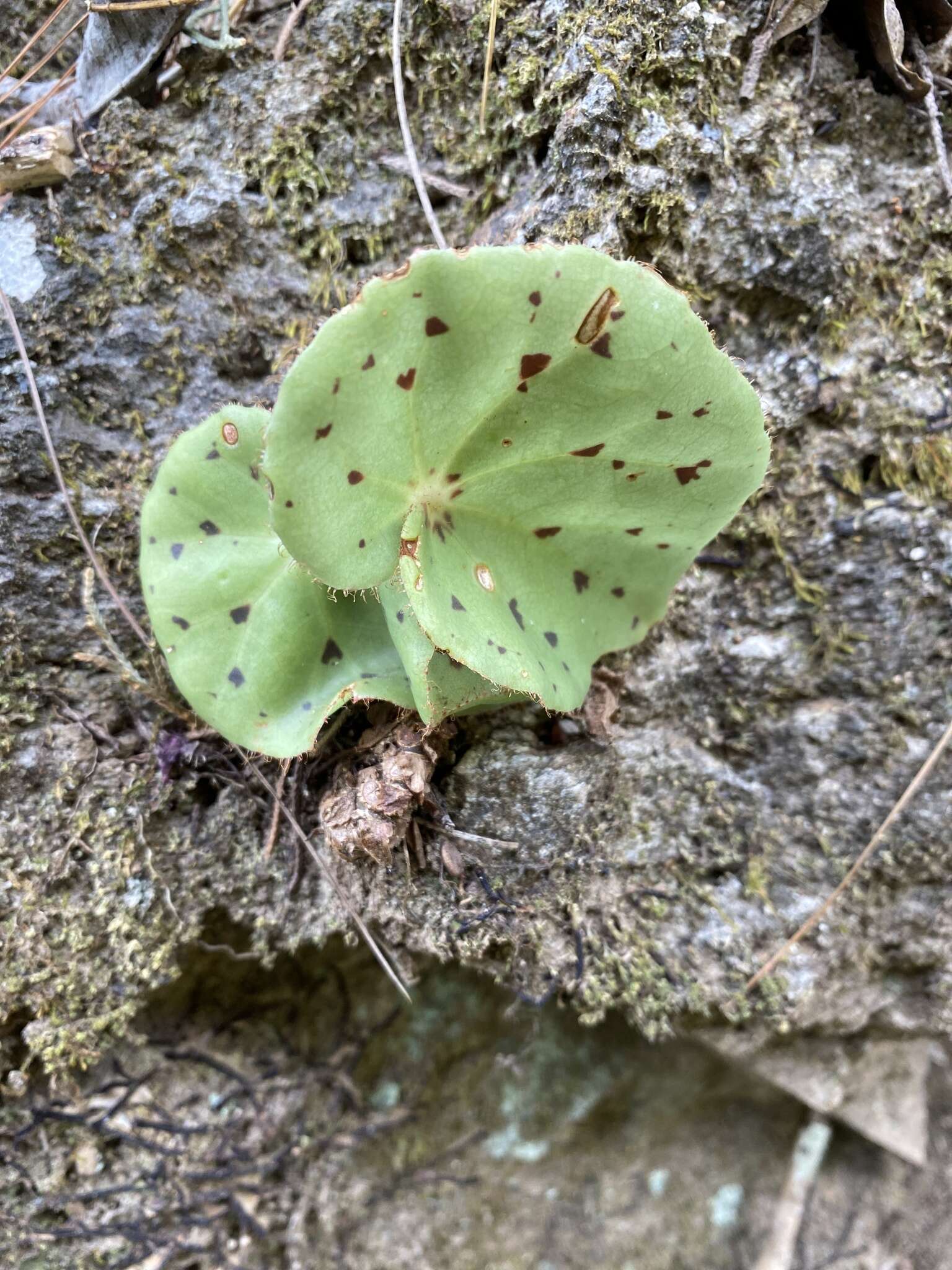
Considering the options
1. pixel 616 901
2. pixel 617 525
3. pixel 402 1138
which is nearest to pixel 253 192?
pixel 617 525

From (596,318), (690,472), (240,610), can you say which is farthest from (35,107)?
(690,472)

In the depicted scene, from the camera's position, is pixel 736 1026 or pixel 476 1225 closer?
pixel 736 1026

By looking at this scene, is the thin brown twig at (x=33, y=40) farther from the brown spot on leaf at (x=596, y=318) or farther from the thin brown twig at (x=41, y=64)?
the brown spot on leaf at (x=596, y=318)

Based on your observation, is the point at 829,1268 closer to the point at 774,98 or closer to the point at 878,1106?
the point at 878,1106

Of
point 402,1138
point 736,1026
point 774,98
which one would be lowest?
point 402,1138

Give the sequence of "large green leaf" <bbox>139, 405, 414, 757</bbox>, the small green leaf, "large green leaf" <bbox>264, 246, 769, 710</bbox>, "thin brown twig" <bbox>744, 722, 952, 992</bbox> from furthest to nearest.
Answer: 1. "thin brown twig" <bbox>744, 722, 952, 992</bbox>
2. "large green leaf" <bbox>139, 405, 414, 757</bbox>
3. the small green leaf
4. "large green leaf" <bbox>264, 246, 769, 710</bbox>

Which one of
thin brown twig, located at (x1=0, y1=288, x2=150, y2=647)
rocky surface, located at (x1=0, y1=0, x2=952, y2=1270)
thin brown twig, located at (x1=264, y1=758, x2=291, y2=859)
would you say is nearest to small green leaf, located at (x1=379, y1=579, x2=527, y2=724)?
rocky surface, located at (x1=0, y1=0, x2=952, y2=1270)

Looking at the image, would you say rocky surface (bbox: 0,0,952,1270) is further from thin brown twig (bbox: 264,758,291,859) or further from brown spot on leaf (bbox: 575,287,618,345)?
brown spot on leaf (bbox: 575,287,618,345)
